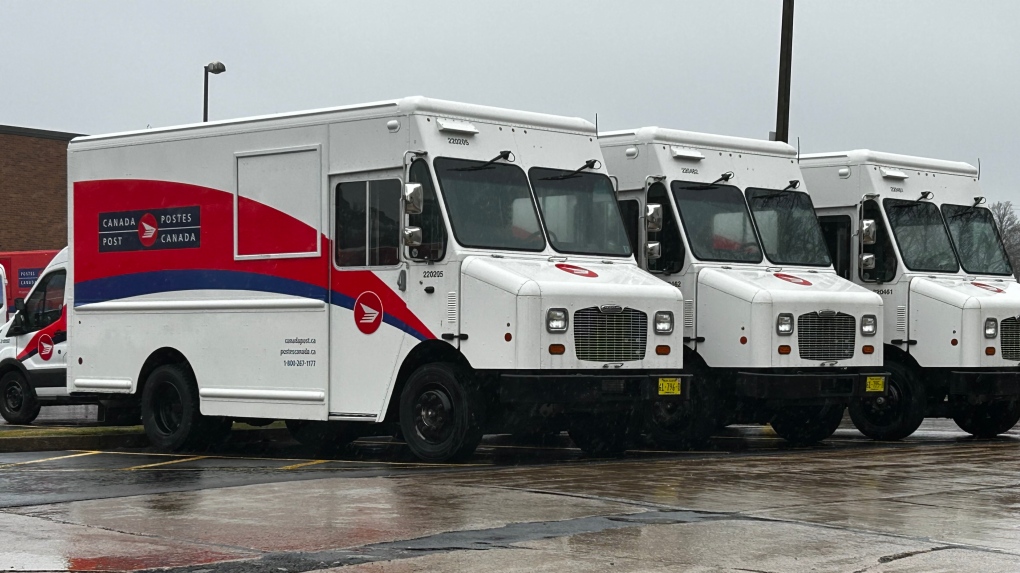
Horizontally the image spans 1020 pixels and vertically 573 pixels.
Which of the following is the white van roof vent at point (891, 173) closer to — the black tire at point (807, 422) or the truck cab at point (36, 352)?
the black tire at point (807, 422)

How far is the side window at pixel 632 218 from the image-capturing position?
17.2 meters

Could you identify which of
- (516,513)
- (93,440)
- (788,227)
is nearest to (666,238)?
(788,227)

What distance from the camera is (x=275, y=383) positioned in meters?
15.5

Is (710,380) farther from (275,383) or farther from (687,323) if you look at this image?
(275,383)

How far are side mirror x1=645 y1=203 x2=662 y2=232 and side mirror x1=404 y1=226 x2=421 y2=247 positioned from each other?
119 inches

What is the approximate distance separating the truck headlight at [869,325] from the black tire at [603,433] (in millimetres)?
2755

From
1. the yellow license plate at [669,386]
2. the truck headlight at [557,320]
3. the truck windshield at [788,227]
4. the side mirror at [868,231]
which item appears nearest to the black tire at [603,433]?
the yellow license plate at [669,386]

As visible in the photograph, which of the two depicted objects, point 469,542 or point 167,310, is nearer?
point 469,542

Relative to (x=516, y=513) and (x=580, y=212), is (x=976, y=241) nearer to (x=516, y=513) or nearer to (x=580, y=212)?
(x=580, y=212)

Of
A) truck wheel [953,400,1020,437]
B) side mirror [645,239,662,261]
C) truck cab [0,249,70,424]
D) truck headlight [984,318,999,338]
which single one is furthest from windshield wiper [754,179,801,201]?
truck cab [0,249,70,424]

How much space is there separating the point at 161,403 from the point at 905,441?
8.46m

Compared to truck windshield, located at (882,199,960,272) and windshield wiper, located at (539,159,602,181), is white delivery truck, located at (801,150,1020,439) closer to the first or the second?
truck windshield, located at (882,199,960,272)

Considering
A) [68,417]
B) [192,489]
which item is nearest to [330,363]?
[192,489]

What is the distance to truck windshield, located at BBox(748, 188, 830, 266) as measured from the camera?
17.4m
